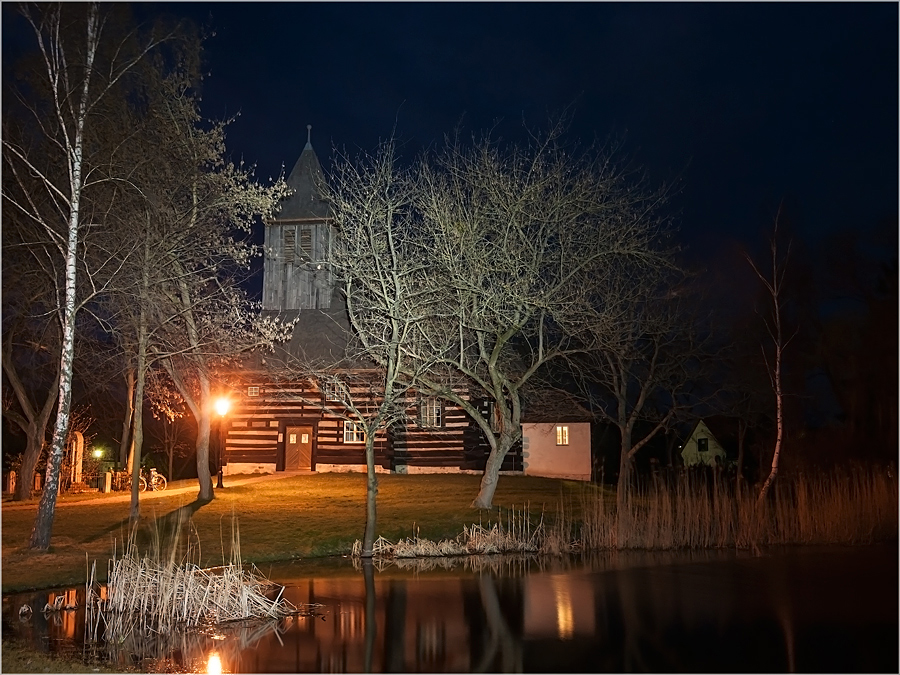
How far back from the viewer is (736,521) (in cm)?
1819

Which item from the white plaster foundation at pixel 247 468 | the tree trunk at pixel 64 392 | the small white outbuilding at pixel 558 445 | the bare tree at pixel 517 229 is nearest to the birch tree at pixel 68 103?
the tree trunk at pixel 64 392

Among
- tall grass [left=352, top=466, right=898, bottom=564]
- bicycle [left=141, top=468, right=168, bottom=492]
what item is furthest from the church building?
tall grass [left=352, top=466, right=898, bottom=564]

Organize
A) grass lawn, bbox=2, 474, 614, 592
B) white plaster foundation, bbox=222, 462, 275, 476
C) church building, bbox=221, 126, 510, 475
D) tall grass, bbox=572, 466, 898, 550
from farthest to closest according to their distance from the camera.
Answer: white plaster foundation, bbox=222, 462, 275, 476 < church building, bbox=221, 126, 510, 475 < tall grass, bbox=572, 466, 898, 550 < grass lawn, bbox=2, 474, 614, 592

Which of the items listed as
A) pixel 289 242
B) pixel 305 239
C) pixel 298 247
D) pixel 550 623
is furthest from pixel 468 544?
pixel 289 242

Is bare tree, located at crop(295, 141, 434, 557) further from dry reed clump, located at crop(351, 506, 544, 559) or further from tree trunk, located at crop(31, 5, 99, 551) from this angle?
tree trunk, located at crop(31, 5, 99, 551)

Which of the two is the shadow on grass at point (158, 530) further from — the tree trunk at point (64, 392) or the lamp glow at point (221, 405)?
the lamp glow at point (221, 405)

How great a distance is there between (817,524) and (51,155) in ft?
63.9

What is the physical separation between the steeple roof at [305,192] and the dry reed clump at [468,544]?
20249 mm

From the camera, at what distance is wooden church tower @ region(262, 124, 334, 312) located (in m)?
34.9

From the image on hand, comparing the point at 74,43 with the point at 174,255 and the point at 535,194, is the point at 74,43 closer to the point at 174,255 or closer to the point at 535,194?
the point at 174,255

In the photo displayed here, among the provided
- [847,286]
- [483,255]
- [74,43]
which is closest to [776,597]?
[483,255]

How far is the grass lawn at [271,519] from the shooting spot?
14.5 metres

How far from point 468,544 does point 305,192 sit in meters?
22.7

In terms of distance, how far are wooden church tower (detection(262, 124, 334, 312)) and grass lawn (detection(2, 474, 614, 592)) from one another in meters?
9.56
